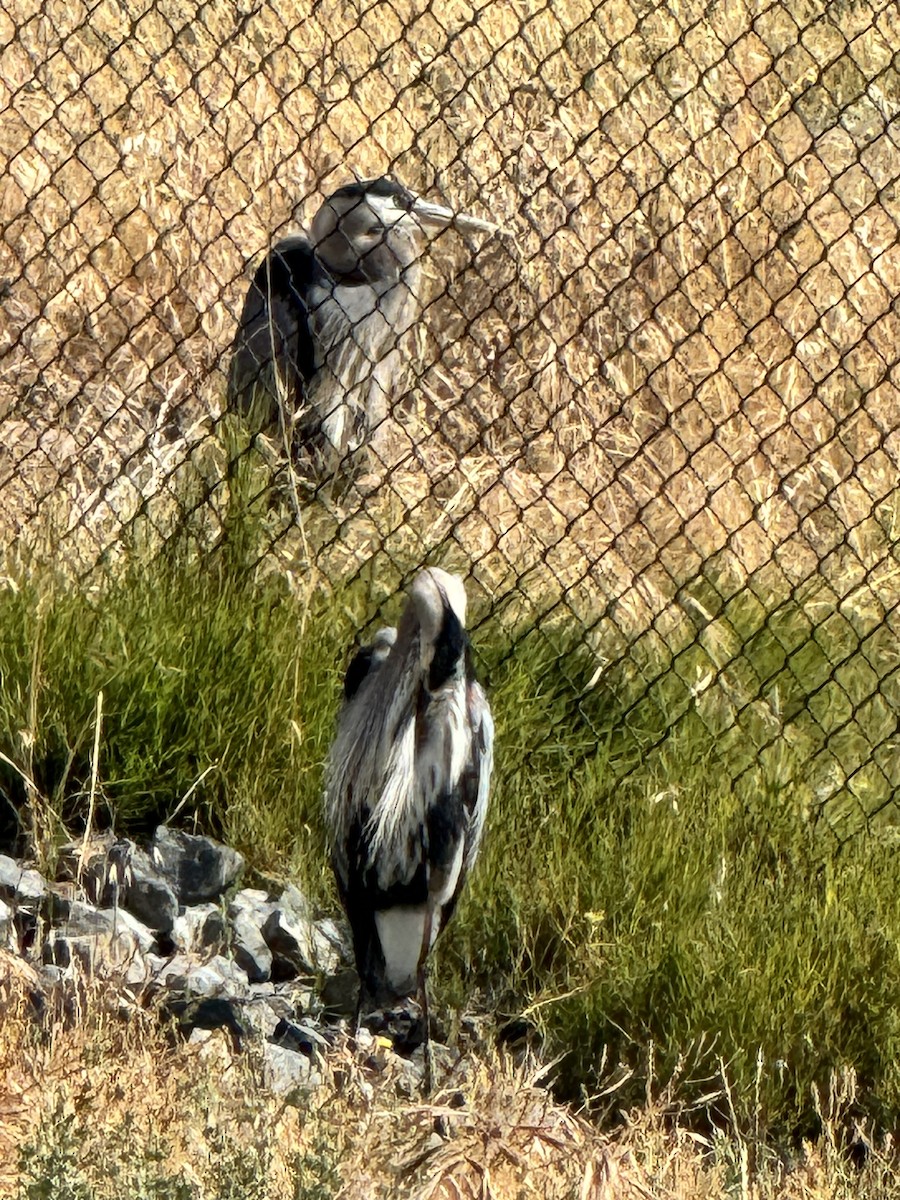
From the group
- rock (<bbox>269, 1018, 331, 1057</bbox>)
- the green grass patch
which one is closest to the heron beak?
the green grass patch

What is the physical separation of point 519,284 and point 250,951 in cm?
381

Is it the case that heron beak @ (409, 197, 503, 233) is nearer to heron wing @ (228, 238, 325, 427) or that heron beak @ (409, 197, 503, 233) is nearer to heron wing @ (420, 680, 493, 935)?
heron wing @ (228, 238, 325, 427)

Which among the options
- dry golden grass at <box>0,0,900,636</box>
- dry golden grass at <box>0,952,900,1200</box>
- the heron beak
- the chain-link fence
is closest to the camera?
dry golden grass at <box>0,952,900,1200</box>

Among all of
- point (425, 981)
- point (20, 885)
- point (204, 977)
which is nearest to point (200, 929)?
point (204, 977)

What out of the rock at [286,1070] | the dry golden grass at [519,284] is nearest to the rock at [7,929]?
the rock at [286,1070]

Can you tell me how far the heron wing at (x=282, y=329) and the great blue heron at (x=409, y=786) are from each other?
8.58 ft

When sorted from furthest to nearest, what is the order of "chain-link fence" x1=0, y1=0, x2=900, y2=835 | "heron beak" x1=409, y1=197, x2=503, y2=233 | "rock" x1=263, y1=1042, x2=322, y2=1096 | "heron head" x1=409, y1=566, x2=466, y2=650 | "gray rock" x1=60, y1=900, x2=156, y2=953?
"heron beak" x1=409, y1=197, x2=503, y2=233 → "chain-link fence" x1=0, y1=0, x2=900, y2=835 → "gray rock" x1=60, y1=900, x2=156, y2=953 → "heron head" x1=409, y1=566, x2=466, y2=650 → "rock" x1=263, y1=1042, x2=322, y2=1096

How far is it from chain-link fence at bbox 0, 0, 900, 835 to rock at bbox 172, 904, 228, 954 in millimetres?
1094

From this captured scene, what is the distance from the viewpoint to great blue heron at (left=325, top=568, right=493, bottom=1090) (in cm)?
363

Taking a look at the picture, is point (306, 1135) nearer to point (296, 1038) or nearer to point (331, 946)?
point (296, 1038)

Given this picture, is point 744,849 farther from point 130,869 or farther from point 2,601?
point 2,601

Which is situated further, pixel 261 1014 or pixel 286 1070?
pixel 261 1014

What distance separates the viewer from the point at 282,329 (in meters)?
6.45

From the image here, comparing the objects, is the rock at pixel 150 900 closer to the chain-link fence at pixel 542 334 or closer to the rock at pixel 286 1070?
the rock at pixel 286 1070
